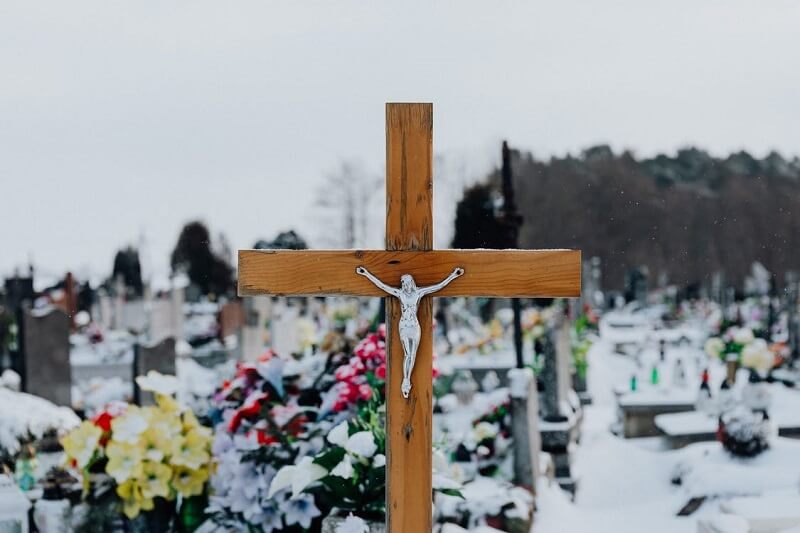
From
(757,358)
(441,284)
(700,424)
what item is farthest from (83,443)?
(757,358)

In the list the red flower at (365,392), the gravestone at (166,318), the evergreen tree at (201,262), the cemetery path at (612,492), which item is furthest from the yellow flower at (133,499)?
the evergreen tree at (201,262)

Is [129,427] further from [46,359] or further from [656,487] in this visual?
[46,359]

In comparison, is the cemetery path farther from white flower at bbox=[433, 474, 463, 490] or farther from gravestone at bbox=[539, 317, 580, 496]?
white flower at bbox=[433, 474, 463, 490]

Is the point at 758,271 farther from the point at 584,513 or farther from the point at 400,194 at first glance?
the point at 400,194

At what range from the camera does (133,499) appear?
3756 millimetres

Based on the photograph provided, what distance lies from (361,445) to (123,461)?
114 centimetres

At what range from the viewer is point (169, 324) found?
50.2ft

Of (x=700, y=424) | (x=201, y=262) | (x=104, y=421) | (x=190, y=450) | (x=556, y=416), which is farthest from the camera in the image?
(x=201, y=262)

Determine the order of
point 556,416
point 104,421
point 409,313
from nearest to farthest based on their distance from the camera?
1. point 409,313
2. point 104,421
3. point 556,416

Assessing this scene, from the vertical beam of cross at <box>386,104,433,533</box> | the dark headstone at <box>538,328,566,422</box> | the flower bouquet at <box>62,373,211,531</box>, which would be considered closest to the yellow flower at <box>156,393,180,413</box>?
the flower bouquet at <box>62,373,211,531</box>

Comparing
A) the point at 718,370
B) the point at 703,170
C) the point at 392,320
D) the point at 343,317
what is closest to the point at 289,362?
the point at 392,320

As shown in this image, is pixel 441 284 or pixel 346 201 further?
pixel 346 201

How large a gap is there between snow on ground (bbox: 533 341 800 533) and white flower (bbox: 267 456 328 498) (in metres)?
1.94

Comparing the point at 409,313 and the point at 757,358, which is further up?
the point at 409,313
